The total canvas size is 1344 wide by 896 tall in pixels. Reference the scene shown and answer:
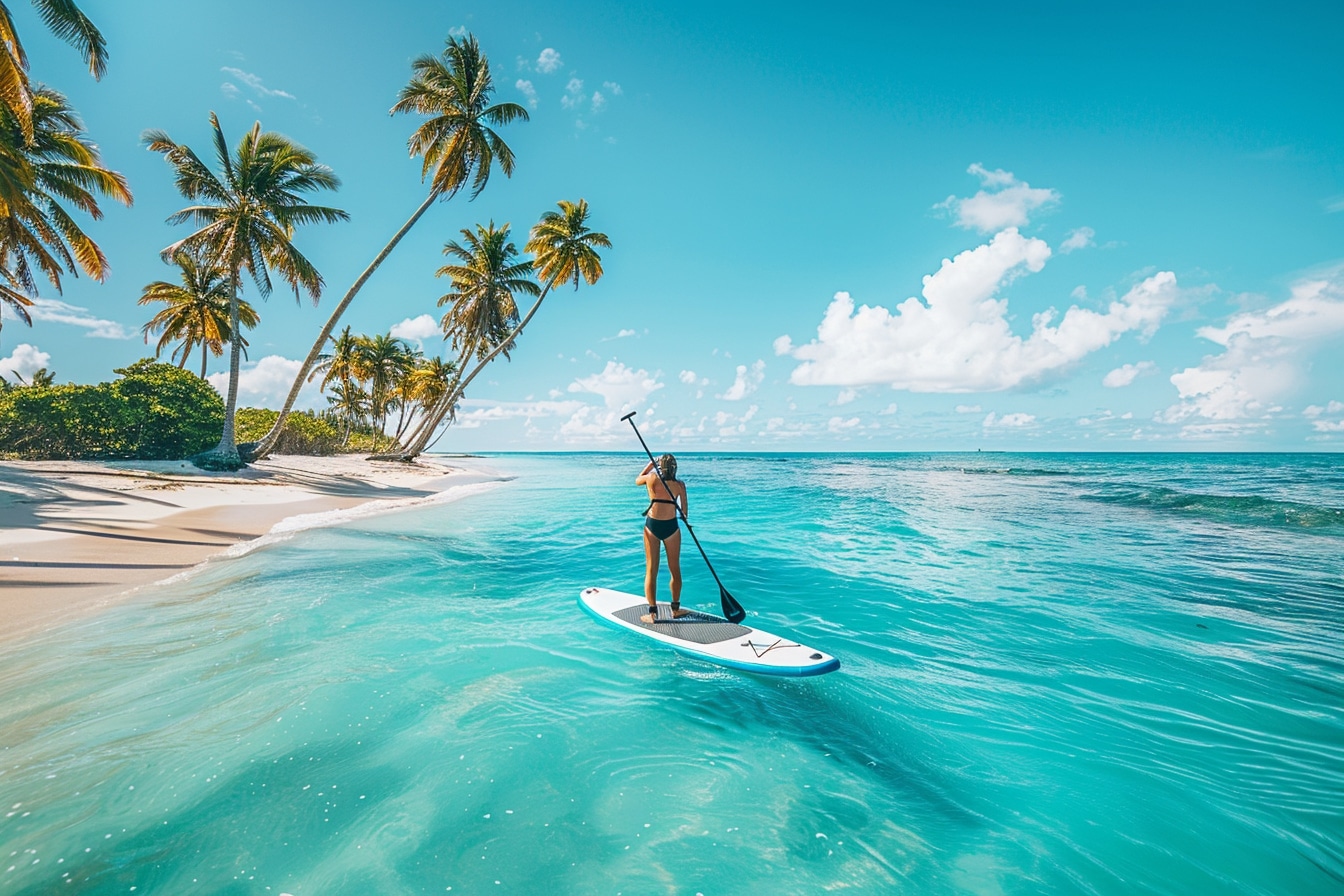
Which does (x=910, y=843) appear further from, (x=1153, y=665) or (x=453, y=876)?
(x=1153, y=665)

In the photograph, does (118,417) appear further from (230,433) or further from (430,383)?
(430,383)

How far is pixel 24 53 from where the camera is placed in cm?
1013

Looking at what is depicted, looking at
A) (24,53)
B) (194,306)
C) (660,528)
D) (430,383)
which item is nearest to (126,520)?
(24,53)

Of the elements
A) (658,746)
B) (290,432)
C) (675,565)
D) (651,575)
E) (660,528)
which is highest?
A: (290,432)

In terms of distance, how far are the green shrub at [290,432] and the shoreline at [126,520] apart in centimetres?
1028

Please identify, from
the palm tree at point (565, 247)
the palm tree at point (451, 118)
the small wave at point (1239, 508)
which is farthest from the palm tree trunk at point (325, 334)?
the small wave at point (1239, 508)

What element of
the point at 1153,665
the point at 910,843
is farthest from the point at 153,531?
the point at 1153,665

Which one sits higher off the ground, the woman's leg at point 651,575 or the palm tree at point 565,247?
the palm tree at point 565,247

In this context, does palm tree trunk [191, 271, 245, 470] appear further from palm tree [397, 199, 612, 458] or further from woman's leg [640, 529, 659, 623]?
woman's leg [640, 529, 659, 623]

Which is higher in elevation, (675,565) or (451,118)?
(451,118)

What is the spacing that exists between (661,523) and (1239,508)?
2643 centimetres

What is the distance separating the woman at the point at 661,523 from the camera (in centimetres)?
629

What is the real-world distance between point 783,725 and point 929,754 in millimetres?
1188

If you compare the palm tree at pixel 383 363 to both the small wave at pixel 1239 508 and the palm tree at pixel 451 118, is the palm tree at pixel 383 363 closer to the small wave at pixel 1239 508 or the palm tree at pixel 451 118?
the palm tree at pixel 451 118
